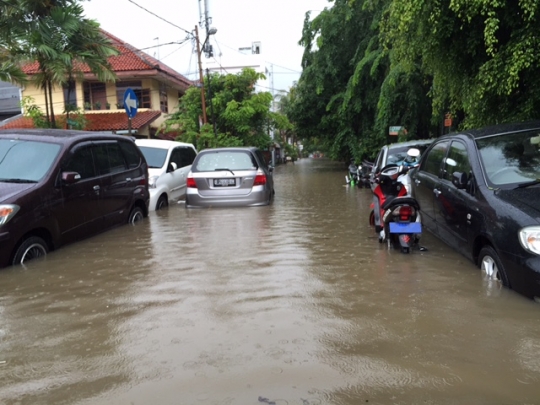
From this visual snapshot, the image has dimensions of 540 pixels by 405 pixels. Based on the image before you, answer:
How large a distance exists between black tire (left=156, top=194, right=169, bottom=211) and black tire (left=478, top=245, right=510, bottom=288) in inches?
280

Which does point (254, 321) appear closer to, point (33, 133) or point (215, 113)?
point (33, 133)

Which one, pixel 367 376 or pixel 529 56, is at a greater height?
pixel 529 56

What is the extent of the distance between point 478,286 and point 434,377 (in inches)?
76.6

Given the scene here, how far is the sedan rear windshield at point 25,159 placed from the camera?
6.10 metres

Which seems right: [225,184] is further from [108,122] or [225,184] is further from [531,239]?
[108,122]

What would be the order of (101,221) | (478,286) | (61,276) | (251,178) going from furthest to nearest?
(251,178) → (101,221) → (61,276) → (478,286)

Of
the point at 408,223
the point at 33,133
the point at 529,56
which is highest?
the point at 529,56

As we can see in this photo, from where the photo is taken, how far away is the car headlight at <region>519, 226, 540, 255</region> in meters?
3.97

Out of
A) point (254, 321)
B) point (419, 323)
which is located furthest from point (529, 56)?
point (254, 321)

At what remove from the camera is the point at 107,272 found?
5547 millimetres

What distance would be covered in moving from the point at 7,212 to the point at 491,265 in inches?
197

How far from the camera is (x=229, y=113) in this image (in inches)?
998

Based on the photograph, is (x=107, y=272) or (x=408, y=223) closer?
(x=107, y=272)

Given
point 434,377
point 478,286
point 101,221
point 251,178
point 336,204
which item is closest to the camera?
point 434,377
